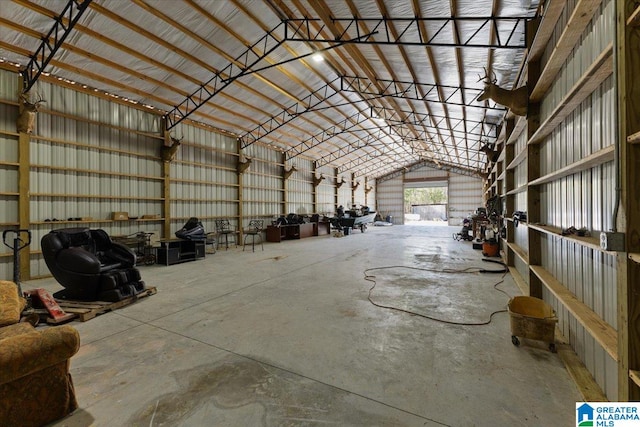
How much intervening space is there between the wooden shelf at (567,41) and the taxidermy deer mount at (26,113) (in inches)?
320

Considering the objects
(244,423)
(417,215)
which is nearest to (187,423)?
(244,423)

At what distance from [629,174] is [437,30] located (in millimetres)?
4711

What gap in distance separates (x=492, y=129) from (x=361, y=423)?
37.6ft

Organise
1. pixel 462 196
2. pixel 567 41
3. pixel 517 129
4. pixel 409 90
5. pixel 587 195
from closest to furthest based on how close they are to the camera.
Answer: pixel 587 195 → pixel 567 41 → pixel 517 129 → pixel 409 90 → pixel 462 196

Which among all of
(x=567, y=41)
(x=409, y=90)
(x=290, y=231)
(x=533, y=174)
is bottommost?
(x=290, y=231)

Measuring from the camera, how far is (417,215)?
27.2 metres

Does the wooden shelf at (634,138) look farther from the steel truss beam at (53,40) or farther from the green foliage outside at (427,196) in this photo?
the green foliage outside at (427,196)

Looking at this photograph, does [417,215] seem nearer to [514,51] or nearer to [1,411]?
[514,51]

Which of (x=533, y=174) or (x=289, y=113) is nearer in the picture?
(x=533, y=174)

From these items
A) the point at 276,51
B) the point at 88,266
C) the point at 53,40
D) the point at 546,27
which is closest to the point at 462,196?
the point at 276,51

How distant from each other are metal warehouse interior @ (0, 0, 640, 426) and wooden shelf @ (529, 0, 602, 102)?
2cm

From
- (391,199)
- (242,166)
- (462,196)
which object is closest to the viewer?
(242,166)

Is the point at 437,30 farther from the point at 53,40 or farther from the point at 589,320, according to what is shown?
the point at 53,40

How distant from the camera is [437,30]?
193 inches
